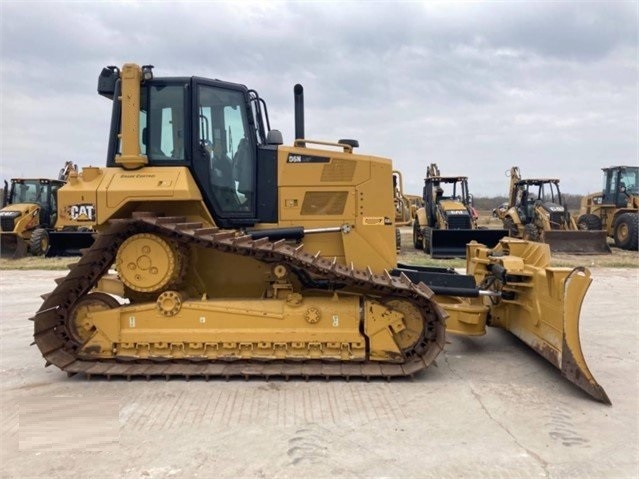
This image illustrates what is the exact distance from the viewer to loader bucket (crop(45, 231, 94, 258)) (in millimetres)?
17297

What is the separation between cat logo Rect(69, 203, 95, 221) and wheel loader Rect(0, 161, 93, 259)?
12.1 meters

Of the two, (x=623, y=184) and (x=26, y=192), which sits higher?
(x=623, y=184)

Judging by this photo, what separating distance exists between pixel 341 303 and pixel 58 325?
116 inches

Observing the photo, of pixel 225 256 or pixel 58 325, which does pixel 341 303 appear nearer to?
pixel 225 256

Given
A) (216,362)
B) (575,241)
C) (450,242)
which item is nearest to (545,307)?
(216,362)

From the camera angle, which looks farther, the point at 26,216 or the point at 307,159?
the point at 26,216

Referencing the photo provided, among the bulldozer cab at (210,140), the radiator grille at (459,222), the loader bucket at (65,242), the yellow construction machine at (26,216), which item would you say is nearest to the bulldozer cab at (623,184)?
the radiator grille at (459,222)

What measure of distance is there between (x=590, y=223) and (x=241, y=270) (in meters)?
18.8

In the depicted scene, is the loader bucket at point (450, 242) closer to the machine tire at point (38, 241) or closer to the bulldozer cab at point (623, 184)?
the bulldozer cab at point (623, 184)

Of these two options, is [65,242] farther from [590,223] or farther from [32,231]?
[590,223]

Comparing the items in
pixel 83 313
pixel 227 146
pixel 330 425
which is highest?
pixel 227 146

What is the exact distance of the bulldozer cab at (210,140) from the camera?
5.68m

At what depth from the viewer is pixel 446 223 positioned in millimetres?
18062

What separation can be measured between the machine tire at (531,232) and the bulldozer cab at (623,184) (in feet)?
13.5
